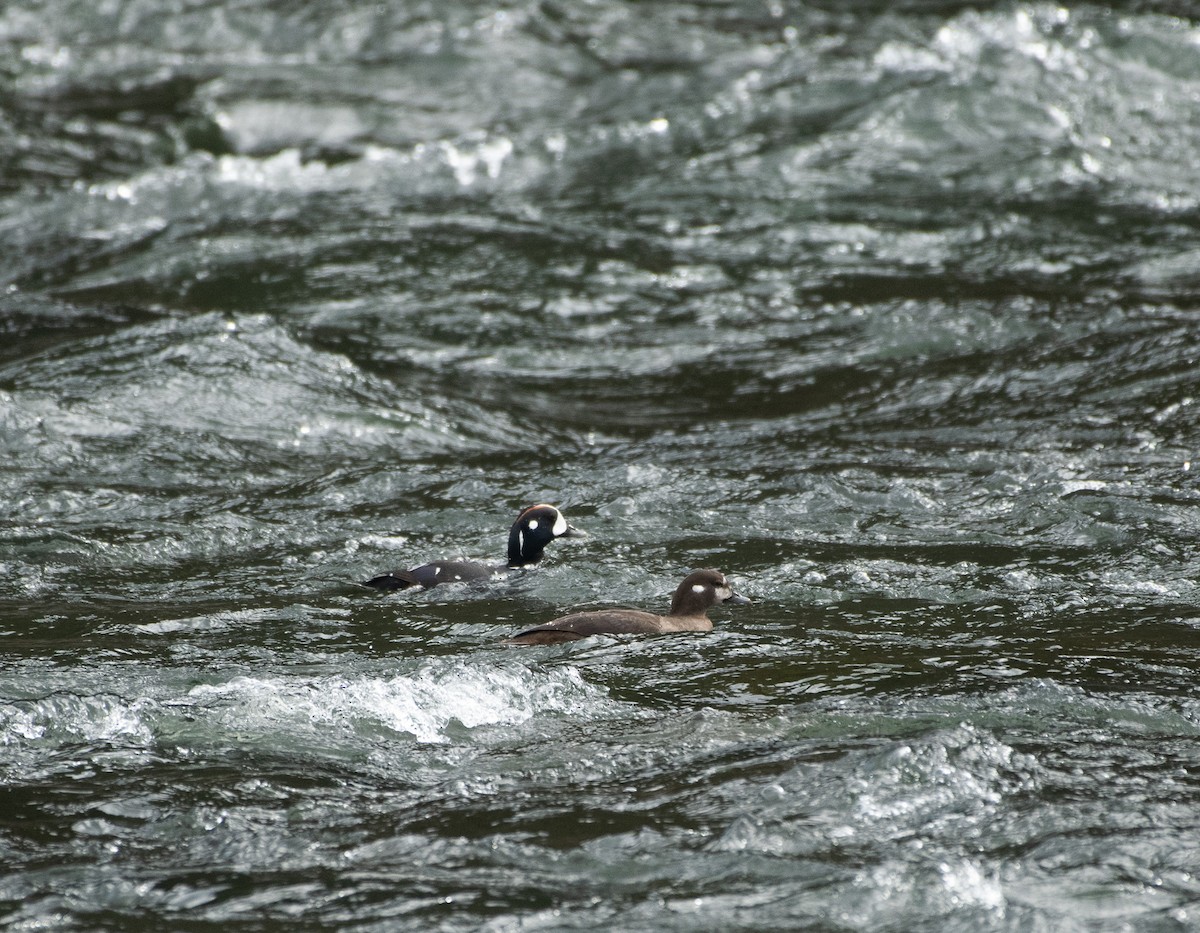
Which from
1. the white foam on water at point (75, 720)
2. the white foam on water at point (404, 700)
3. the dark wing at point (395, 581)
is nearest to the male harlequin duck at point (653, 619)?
the white foam on water at point (404, 700)

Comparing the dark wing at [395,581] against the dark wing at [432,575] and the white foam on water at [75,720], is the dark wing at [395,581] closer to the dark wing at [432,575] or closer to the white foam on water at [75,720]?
the dark wing at [432,575]

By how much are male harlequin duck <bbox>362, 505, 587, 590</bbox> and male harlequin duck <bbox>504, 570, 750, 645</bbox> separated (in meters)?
0.74

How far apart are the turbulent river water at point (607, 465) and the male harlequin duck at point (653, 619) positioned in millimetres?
120

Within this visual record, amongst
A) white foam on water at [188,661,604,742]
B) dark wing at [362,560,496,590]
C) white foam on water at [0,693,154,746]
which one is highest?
white foam on water at [0,693,154,746]

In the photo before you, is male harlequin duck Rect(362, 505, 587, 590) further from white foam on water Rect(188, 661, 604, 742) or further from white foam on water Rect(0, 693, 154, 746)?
white foam on water Rect(0, 693, 154, 746)

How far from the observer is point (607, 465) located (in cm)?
1033

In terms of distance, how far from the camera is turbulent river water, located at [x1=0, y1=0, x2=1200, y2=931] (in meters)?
5.41

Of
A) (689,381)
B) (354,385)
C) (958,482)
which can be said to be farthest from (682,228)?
(958,482)

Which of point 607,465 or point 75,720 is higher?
point 75,720

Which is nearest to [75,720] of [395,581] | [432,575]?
[395,581]

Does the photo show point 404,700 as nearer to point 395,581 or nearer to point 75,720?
point 75,720

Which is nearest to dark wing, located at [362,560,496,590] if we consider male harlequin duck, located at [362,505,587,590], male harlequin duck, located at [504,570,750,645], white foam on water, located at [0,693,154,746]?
male harlequin duck, located at [362,505,587,590]

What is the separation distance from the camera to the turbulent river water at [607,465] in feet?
17.7

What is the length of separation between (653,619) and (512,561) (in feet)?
4.39
